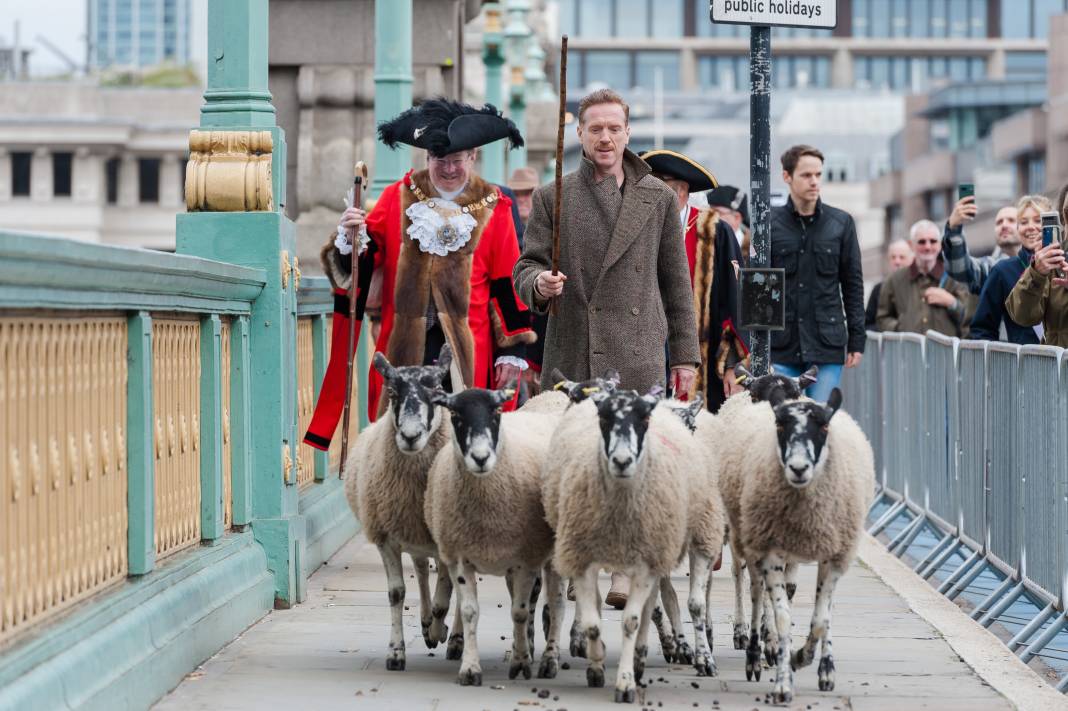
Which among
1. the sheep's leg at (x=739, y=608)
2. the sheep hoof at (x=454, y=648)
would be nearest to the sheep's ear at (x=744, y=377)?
the sheep's leg at (x=739, y=608)

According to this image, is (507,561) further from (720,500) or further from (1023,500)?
(1023,500)

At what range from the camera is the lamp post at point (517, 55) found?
2895 centimetres

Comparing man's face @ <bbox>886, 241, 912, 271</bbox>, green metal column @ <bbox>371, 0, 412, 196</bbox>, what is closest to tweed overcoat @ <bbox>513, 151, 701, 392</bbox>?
green metal column @ <bbox>371, 0, 412, 196</bbox>

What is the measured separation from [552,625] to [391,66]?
8219mm

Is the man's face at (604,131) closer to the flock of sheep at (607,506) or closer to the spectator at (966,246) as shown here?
the flock of sheep at (607,506)

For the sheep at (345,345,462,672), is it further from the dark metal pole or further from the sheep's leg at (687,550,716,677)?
the dark metal pole

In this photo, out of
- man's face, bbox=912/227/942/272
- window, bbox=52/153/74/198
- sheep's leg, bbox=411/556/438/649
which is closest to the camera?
sheep's leg, bbox=411/556/438/649

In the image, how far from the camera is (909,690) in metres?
7.77

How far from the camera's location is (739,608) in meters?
8.80

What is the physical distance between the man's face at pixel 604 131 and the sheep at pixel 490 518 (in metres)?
1.41

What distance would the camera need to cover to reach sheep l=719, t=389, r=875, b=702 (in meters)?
7.57

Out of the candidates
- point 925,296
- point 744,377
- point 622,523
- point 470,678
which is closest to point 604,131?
point 744,377

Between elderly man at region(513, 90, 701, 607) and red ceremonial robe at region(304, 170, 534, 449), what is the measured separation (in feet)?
1.92

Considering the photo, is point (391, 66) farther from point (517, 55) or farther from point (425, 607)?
point (517, 55)
